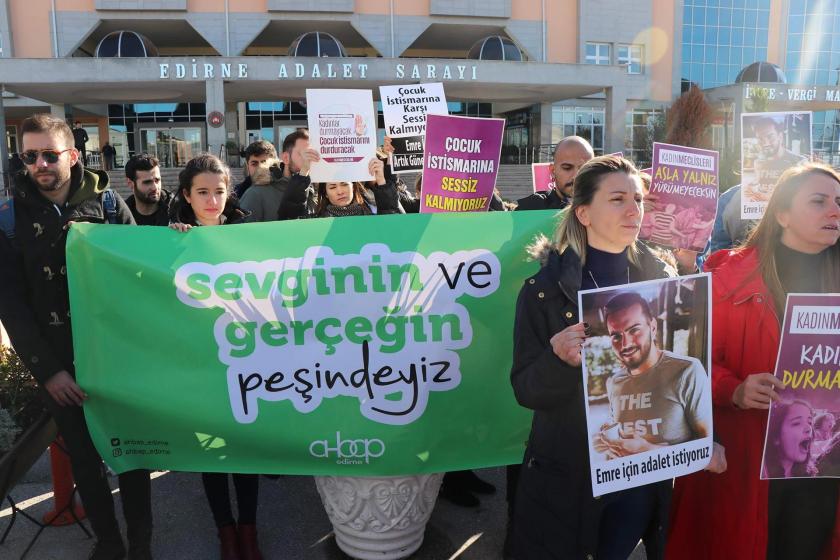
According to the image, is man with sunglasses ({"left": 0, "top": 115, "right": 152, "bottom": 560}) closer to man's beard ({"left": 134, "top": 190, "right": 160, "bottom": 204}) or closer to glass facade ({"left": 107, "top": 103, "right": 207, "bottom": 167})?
man's beard ({"left": 134, "top": 190, "right": 160, "bottom": 204})

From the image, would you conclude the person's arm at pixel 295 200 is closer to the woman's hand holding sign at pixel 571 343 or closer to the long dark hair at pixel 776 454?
the woman's hand holding sign at pixel 571 343

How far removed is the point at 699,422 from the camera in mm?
2121

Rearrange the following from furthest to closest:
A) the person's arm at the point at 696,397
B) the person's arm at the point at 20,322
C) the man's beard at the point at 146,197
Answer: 1. the man's beard at the point at 146,197
2. the person's arm at the point at 20,322
3. the person's arm at the point at 696,397

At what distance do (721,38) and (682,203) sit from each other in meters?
43.1

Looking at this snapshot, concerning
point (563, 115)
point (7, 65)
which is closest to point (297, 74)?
point (7, 65)

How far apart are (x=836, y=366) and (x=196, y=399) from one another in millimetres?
2736

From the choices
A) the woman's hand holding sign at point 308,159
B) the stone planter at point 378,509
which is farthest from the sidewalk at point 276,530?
the woman's hand holding sign at point 308,159

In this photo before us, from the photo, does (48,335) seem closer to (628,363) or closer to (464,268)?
(464,268)

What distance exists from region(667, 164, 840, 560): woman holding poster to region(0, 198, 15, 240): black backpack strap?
321 centimetres

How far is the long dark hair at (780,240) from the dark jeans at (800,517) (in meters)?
0.71

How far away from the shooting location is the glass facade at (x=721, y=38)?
1543 inches

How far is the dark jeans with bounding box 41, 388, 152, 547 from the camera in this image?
3.20 m

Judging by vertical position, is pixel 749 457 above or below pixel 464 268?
below

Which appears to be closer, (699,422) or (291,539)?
(699,422)
